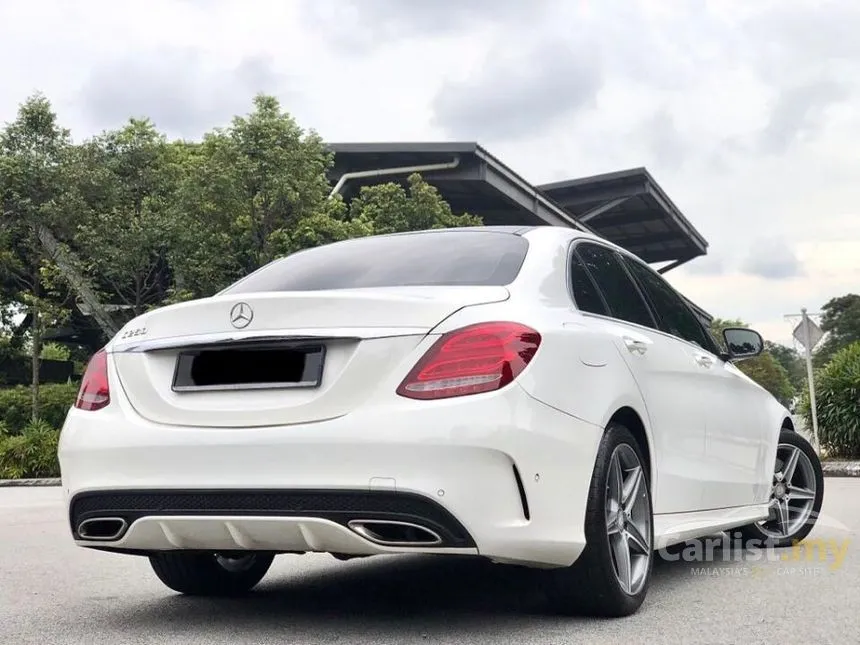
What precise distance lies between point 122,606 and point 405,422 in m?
1.93

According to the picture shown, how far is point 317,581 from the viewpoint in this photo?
5.12 meters

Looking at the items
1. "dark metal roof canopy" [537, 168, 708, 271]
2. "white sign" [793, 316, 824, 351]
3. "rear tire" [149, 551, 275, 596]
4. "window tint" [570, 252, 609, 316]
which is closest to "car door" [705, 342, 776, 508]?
"window tint" [570, 252, 609, 316]

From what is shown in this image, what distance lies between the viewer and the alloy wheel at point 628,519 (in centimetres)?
383

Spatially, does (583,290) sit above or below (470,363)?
above

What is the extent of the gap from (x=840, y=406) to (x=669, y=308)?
12779mm

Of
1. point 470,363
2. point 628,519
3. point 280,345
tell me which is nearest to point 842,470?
point 628,519

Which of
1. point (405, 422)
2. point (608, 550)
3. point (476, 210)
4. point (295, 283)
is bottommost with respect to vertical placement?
point (608, 550)

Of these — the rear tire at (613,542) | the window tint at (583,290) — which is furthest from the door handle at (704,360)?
the rear tire at (613,542)

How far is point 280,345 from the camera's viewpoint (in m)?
3.52

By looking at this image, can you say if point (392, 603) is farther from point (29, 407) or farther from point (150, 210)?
point (29, 407)

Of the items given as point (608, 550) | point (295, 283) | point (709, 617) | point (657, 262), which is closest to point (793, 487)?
point (709, 617)

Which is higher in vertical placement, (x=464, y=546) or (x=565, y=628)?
(x=464, y=546)

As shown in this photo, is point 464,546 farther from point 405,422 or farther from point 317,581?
point 317,581

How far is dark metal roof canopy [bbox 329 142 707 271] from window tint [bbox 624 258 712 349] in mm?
22757
